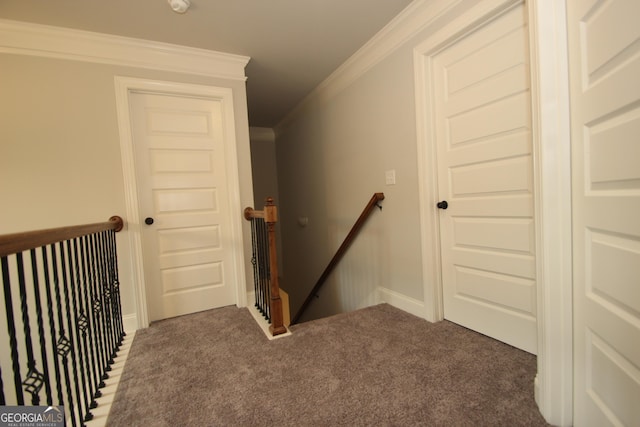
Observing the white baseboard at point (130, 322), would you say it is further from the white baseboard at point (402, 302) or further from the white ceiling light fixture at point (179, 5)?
the white ceiling light fixture at point (179, 5)

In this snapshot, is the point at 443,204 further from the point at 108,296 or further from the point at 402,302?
the point at 108,296

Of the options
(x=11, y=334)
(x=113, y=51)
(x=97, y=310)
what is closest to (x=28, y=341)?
(x=11, y=334)

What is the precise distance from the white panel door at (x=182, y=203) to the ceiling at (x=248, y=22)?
20.4 inches

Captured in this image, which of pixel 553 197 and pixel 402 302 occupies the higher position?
pixel 553 197

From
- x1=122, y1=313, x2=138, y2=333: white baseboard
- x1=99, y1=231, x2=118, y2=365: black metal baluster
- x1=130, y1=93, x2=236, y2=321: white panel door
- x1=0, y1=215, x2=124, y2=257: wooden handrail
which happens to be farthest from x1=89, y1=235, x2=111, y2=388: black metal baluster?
x1=130, y1=93, x2=236, y2=321: white panel door

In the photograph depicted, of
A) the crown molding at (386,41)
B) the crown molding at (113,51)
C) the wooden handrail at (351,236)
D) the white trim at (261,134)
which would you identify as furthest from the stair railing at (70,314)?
the white trim at (261,134)

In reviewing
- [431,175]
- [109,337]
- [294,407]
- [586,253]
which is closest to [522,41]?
[431,175]

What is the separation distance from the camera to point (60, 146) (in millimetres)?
2104

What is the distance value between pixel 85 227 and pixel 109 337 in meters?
0.90

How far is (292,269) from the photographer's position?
15.1 feet

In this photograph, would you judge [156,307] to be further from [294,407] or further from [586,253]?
[586,253]

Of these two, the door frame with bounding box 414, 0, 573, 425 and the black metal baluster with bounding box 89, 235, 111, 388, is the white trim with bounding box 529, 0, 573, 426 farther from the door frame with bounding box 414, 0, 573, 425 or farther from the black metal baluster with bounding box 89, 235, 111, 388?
the black metal baluster with bounding box 89, 235, 111, 388

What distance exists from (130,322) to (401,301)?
7.16 ft

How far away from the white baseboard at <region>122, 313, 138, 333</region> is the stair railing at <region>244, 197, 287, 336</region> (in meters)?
0.96
